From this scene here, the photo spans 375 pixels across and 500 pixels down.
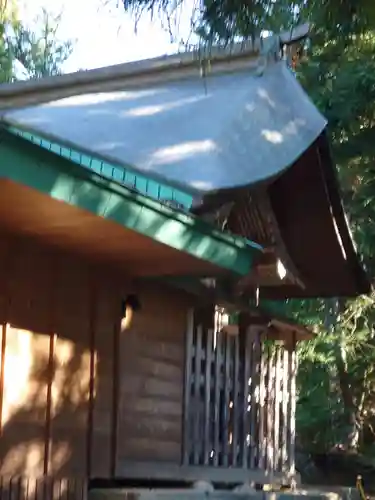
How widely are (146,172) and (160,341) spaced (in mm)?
1987

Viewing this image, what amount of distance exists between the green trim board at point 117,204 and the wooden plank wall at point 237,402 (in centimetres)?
176

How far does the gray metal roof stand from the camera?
5.15 metres

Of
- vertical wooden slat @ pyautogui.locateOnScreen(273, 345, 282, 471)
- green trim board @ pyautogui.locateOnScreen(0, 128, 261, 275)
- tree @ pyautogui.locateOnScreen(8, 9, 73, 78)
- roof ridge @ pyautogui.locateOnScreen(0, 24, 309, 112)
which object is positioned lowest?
vertical wooden slat @ pyautogui.locateOnScreen(273, 345, 282, 471)

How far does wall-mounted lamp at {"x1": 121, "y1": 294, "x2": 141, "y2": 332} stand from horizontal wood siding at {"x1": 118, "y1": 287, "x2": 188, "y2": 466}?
0.20 feet

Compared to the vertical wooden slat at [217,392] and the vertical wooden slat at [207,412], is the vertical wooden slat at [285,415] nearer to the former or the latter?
the vertical wooden slat at [217,392]

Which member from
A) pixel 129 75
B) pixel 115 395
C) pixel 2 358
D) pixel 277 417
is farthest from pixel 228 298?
pixel 2 358

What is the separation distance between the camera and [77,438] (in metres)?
5.43

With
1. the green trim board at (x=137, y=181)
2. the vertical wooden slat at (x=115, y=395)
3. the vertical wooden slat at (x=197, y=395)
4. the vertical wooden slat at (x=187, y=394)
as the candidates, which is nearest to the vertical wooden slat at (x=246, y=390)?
the vertical wooden slat at (x=197, y=395)

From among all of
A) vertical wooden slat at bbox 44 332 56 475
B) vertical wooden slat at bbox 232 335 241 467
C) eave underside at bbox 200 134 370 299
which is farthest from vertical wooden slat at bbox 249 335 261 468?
vertical wooden slat at bbox 44 332 56 475

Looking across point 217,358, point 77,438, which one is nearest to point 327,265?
point 217,358

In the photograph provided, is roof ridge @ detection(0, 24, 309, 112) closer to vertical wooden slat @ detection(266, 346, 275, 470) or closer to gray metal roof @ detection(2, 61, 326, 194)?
gray metal roof @ detection(2, 61, 326, 194)

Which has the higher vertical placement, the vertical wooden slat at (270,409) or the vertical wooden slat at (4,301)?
the vertical wooden slat at (4,301)

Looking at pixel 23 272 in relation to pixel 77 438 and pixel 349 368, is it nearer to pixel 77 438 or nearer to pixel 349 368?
pixel 77 438

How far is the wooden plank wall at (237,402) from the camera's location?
22.2 feet
